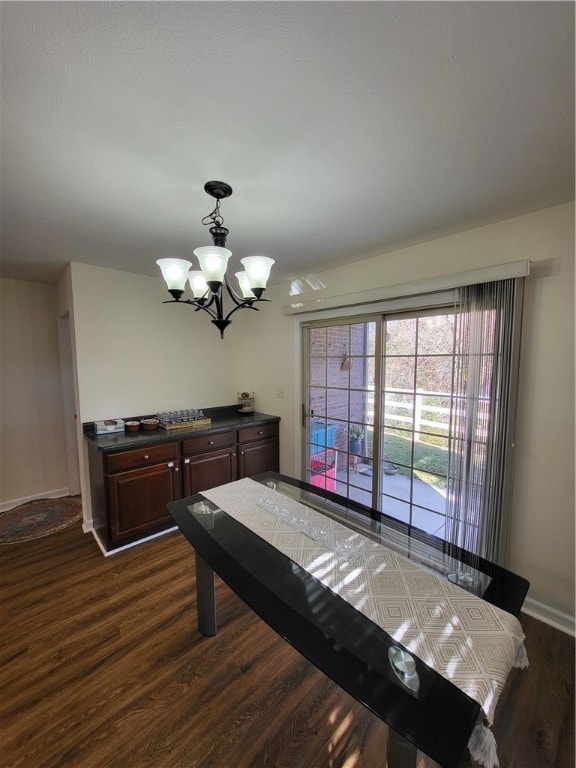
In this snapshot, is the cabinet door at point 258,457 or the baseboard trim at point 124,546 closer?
the baseboard trim at point 124,546

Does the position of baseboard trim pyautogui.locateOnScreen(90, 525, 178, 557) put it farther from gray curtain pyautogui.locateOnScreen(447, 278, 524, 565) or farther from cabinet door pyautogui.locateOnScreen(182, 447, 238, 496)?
gray curtain pyautogui.locateOnScreen(447, 278, 524, 565)

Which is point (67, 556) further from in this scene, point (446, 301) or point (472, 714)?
point (446, 301)

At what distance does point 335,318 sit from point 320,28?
217 centimetres

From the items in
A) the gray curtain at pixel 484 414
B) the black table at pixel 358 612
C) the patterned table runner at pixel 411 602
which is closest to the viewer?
the black table at pixel 358 612

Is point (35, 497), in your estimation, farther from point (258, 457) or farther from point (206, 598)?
point (206, 598)

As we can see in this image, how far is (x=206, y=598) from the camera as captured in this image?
1.69 m

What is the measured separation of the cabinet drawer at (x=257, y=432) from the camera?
3145mm

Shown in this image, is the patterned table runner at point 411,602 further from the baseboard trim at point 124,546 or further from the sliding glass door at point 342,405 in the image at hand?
the baseboard trim at point 124,546

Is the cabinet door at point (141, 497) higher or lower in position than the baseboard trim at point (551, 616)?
higher

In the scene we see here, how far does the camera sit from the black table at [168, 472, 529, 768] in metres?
0.71

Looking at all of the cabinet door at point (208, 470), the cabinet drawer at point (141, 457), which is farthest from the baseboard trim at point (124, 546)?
the cabinet drawer at point (141, 457)

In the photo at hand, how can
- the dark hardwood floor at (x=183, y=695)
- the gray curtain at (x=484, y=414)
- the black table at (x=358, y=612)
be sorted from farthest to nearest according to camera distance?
the gray curtain at (x=484, y=414) < the dark hardwood floor at (x=183, y=695) < the black table at (x=358, y=612)

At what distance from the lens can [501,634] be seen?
92 cm

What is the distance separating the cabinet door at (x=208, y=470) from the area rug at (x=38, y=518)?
129cm
